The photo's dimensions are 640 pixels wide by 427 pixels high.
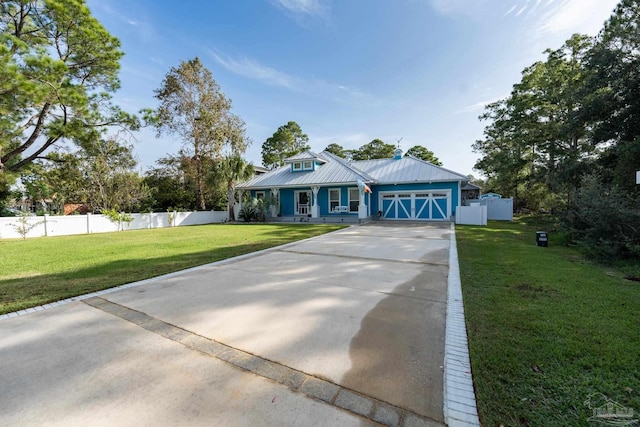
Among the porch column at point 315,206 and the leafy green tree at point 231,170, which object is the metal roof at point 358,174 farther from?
the leafy green tree at point 231,170

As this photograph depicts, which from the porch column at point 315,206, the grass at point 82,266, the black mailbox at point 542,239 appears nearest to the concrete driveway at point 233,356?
the grass at point 82,266

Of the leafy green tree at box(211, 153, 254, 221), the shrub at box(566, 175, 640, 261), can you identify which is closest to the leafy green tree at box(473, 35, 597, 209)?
the shrub at box(566, 175, 640, 261)

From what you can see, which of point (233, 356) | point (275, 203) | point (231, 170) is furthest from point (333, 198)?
point (233, 356)

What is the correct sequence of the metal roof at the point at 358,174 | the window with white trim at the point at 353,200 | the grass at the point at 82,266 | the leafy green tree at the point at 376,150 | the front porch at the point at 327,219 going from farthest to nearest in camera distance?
the leafy green tree at the point at 376,150, the window with white trim at the point at 353,200, the metal roof at the point at 358,174, the front porch at the point at 327,219, the grass at the point at 82,266

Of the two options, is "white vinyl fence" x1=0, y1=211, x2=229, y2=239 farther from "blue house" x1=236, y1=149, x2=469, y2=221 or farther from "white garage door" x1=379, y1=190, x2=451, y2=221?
"white garage door" x1=379, y1=190, x2=451, y2=221

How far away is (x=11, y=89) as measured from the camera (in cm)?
1200

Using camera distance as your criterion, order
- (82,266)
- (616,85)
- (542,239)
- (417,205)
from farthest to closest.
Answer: (417,205), (616,85), (542,239), (82,266)

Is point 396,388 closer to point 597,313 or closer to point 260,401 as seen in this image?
point 260,401

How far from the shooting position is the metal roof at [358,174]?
18.0 metres

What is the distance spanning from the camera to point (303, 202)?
68.1 ft

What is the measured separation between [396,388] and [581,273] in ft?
18.7

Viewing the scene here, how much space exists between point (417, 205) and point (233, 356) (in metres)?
17.7

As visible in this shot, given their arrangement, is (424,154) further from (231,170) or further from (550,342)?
(550,342)

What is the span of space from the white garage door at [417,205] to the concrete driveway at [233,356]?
47.0ft
